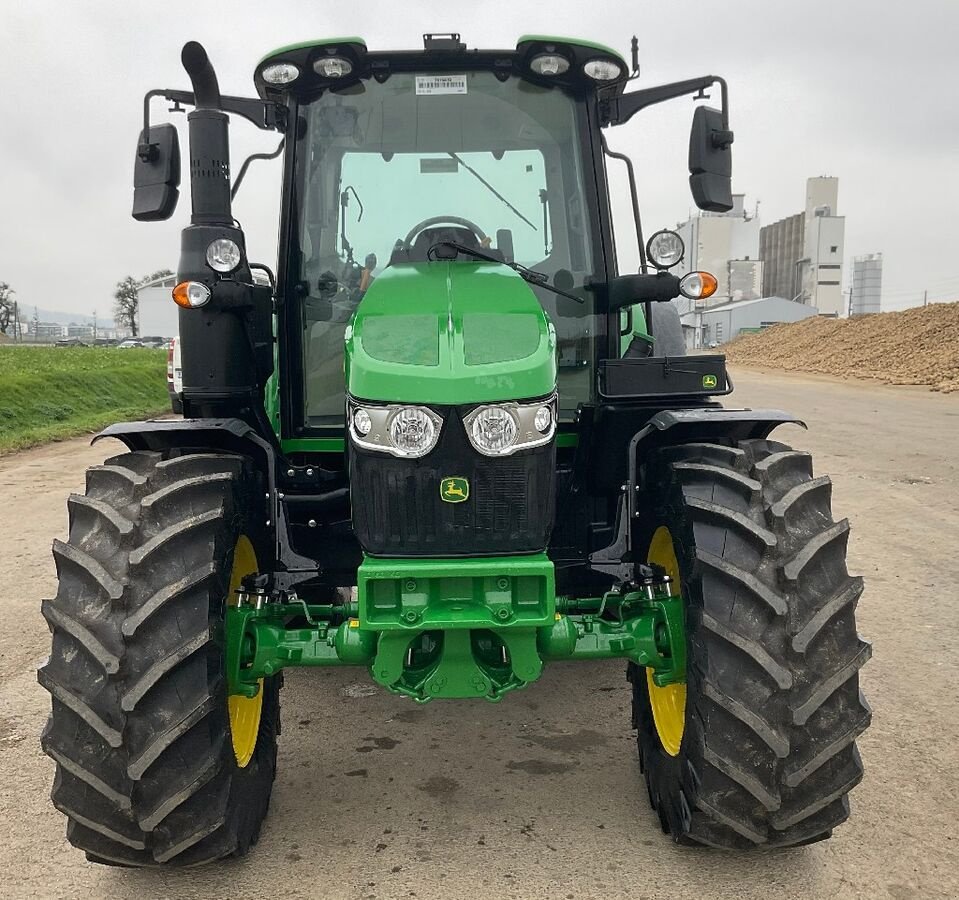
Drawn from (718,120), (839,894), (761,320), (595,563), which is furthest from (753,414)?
(761,320)

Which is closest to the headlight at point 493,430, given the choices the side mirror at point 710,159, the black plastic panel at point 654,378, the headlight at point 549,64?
the black plastic panel at point 654,378

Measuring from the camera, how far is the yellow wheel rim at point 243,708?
10.4 ft

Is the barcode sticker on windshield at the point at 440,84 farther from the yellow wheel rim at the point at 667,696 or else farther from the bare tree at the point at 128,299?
the bare tree at the point at 128,299

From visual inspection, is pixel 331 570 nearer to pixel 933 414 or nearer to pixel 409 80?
pixel 409 80

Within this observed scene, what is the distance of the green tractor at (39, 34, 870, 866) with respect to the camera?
8.91ft

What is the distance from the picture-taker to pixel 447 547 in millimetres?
2904

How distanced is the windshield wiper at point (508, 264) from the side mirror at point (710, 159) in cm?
67

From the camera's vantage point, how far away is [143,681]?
8.65 ft

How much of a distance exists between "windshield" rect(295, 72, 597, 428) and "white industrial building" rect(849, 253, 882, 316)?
64.9m

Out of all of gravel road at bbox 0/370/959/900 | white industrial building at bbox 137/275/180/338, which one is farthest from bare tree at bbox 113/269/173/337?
gravel road at bbox 0/370/959/900

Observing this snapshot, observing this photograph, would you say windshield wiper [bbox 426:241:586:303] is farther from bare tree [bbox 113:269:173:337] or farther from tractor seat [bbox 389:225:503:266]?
bare tree [bbox 113:269:173:337]

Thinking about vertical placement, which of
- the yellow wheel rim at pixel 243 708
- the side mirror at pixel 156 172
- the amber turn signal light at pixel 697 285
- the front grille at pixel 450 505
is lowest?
the yellow wheel rim at pixel 243 708

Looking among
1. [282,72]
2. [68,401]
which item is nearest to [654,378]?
[282,72]

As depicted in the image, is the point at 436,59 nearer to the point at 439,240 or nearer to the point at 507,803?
the point at 439,240
